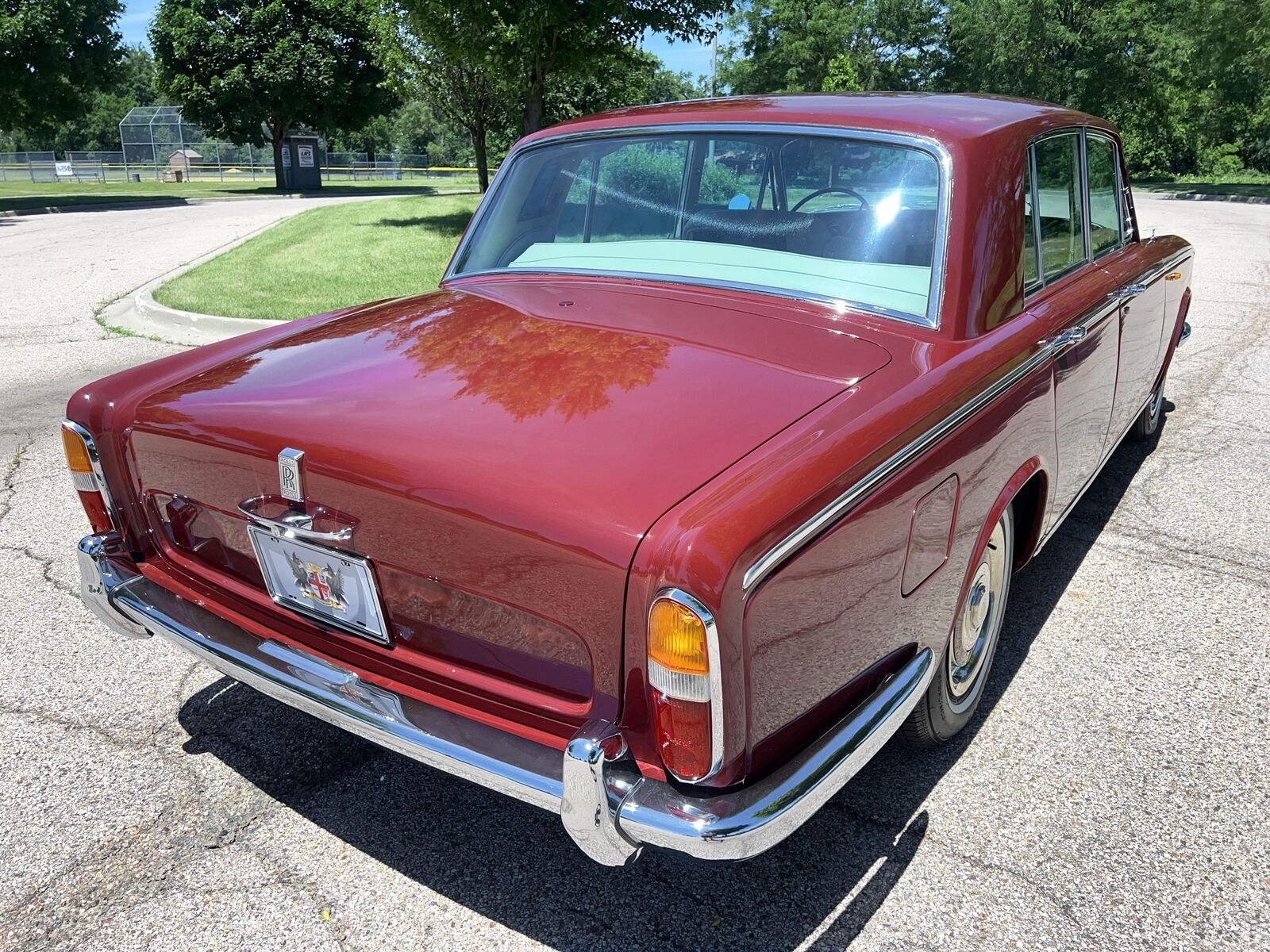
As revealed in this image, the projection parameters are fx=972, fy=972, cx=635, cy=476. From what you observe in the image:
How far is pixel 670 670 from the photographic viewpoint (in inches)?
66.6

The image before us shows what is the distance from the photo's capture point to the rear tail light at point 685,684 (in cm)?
163

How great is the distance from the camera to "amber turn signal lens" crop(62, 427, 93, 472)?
2562 mm

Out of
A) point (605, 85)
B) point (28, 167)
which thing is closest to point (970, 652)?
point (605, 85)

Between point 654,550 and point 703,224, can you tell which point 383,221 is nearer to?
point 703,224

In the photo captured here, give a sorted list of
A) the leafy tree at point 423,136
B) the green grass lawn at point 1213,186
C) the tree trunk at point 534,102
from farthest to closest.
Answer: the leafy tree at point 423,136 < the green grass lawn at point 1213,186 < the tree trunk at point 534,102

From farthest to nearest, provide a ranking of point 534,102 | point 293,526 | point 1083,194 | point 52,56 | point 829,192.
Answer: point 52,56, point 534,102, point 1083,194, point 829,192, point 293,526

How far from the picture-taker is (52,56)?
1064 inches

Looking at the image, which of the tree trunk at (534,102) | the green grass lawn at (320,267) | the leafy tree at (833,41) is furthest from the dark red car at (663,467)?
the leafy tree at (833,41)

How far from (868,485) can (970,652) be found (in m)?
1.11

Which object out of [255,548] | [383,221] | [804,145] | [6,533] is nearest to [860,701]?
[255,548]

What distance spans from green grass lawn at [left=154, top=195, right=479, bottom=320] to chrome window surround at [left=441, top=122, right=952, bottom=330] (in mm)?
5781

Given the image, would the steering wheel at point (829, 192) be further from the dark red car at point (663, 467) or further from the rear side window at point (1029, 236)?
the rear side window at point (1029, 236)

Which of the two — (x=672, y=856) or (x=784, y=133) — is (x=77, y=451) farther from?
(x=784, y=133)

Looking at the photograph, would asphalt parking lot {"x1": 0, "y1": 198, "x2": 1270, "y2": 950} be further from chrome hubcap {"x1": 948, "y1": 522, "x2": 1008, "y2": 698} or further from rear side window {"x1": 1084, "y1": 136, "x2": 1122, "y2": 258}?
rear side window {"x1": 1084, "y1": 136, "x2": 1122, "y2": 258}
